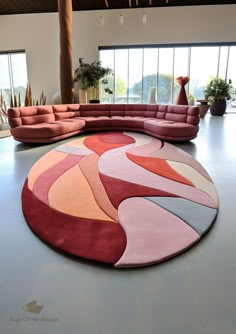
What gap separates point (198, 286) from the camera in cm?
134

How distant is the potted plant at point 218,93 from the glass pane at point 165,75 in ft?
4.76

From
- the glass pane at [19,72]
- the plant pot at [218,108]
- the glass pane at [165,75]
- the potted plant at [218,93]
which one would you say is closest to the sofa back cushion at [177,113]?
the potted plant at [218,93]

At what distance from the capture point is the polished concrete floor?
113 centimetres

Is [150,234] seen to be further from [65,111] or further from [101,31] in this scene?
[101,31]

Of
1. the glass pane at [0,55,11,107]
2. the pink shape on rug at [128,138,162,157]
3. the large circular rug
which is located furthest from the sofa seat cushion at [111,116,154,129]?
the glass pane at [0,55,11,107]

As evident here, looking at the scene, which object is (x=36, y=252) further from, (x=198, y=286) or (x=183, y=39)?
(x=183, y=39)

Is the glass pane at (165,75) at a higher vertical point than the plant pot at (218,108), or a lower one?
higher

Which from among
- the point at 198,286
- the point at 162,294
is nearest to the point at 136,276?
the point at 162,294

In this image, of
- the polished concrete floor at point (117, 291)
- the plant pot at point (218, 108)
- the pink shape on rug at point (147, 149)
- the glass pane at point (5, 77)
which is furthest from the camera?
the glass pane at point (5, 77)

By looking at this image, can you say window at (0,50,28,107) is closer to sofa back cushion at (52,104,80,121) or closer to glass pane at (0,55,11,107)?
glass pane at (0,55,11,107)

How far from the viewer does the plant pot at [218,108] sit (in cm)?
900

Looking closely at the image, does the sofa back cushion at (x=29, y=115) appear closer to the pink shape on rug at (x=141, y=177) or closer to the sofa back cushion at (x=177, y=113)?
the pink shape on rug at (x=141, y=177)

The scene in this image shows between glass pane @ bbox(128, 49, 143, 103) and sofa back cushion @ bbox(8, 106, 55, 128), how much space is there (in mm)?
5254

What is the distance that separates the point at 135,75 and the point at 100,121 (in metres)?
4.93
